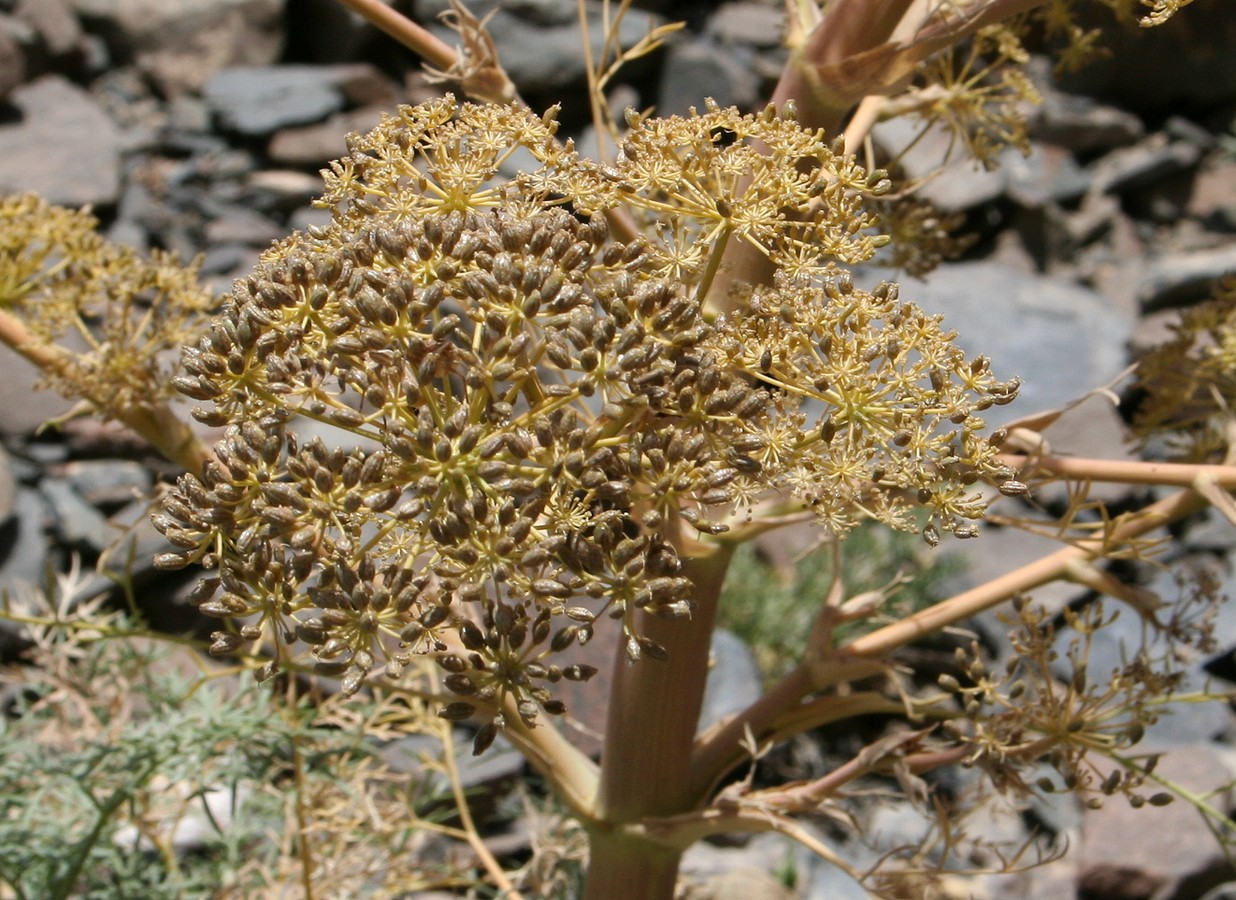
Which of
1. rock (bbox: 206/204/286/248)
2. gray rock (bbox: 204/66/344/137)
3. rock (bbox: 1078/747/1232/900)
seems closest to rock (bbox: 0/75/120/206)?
rock (bbox: 206/204/286/248)

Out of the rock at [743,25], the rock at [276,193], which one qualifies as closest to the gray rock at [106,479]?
the rock at [276,193]

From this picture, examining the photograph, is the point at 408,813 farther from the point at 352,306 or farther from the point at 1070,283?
the point at 1070,283

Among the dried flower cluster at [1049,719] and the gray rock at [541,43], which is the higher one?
the gray rock at [541,43]

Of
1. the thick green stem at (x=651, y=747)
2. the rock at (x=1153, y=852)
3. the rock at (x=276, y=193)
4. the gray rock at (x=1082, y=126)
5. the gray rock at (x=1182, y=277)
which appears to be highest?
the gray rock at (x=1082, y=126)

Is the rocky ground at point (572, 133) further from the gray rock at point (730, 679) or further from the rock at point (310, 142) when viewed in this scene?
the gray rock at point (730, 679)

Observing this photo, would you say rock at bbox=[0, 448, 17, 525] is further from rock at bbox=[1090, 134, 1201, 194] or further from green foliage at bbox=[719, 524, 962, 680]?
rock at bbox=[1090, 134, 1201, 194]

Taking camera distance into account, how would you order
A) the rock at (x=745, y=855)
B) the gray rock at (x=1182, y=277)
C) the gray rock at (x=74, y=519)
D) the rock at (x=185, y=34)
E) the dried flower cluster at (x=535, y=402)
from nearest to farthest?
the dried flower cluster at (x=535, y=402)
the rock at (x=745, y=855)
the gray rock at (x=74, y=519)
the gray rock at (x=1182, y=277)
the rock at (x=185, y=34)

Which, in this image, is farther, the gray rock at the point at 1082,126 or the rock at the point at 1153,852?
the gray rock at the point at 1082,126

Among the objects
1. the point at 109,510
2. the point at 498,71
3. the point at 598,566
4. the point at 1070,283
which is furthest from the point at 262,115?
the point at 598,566

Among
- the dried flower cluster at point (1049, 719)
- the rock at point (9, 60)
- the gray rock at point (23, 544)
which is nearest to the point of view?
the dried flower cluster at point (1049, 719)
